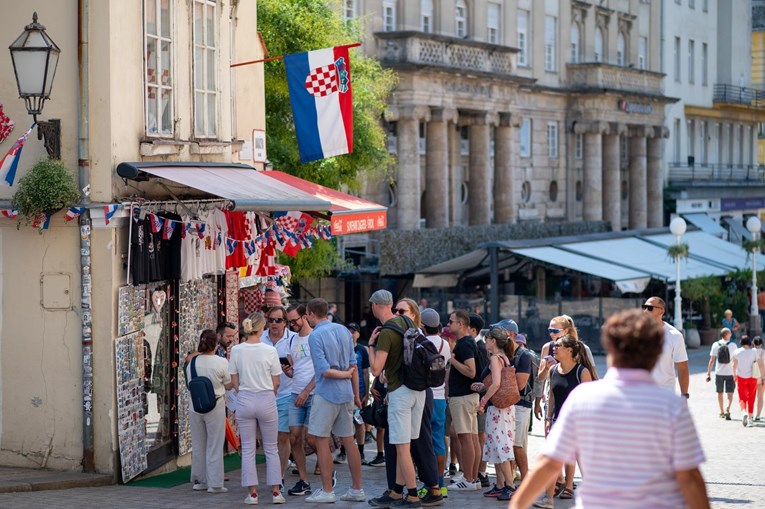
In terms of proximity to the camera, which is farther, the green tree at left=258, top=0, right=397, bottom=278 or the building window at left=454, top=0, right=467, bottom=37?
the building window at left=454, top=0, right=467, bottom=37

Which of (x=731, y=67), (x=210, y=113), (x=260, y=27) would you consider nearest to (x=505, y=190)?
(x=260, y=27)

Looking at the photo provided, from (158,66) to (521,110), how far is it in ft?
111

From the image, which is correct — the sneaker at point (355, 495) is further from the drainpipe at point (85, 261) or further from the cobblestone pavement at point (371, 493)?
the drainpipe at point (85, 261)

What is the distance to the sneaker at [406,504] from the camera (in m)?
12.6

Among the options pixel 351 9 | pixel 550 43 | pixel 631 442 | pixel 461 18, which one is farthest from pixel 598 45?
pixel 631 442

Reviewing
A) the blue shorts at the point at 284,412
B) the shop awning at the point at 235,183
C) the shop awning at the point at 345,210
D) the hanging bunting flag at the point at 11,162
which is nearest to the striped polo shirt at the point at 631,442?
the blue shorts at the point at 284,412

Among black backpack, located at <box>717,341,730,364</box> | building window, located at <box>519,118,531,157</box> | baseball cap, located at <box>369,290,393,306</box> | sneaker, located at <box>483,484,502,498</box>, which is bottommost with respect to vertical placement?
sneaker, located at <box>483,484,502,498</box>

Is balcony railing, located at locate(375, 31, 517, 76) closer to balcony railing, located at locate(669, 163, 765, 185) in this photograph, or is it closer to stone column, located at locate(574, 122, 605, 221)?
stone column, located at locate(574, 122, 605, 221)

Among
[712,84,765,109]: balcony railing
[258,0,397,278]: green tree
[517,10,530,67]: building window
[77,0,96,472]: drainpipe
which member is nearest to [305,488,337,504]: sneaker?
[77,0,96,472]: drainpipe

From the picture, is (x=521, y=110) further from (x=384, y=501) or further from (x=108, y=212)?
(x=384, y=501)

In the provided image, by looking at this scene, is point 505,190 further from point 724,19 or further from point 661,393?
point 661,393

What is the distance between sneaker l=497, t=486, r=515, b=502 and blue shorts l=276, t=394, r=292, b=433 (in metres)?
2.14

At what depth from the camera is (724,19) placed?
224ft

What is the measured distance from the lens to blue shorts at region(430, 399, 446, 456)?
13461 millimetres
